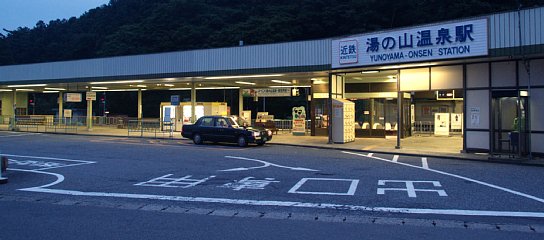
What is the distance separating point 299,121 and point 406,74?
9.12m

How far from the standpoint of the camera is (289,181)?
1139 centimetres

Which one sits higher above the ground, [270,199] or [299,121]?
[299,121]

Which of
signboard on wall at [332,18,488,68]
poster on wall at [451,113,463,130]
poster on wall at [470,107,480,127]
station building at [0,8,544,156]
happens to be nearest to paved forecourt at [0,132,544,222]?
poster on wall at [470,107,480,127]

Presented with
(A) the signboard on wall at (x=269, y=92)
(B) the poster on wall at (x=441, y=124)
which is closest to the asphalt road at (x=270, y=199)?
(B) the poster on wall at (x=441, y=124)

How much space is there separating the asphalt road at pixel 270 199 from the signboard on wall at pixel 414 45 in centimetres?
453

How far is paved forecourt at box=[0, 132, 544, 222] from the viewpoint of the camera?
8727 mm

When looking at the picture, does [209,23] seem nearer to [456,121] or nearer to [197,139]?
[456,121]

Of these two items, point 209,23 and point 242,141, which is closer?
point 242,141

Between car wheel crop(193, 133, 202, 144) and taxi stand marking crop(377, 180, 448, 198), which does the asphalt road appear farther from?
car wheel crop(193, 133, 202, 144)

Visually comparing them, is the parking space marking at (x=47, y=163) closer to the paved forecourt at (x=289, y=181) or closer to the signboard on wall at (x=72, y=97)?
the paved forecourt at (x=289, y=181)

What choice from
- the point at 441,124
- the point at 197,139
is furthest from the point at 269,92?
the point at 441,124

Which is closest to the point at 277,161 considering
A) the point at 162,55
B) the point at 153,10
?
the point at 162,55

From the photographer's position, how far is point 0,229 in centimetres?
676

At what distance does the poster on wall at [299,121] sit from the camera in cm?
2809
